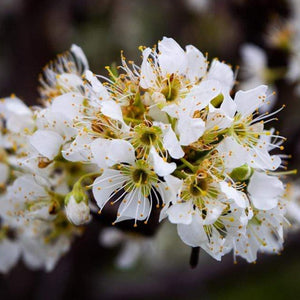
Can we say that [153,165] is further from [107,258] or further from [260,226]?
[107,258]

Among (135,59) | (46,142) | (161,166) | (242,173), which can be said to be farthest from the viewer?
(135,59)

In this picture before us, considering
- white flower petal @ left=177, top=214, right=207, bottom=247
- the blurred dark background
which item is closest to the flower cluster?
white flower petal @ left=177, top=214, right=207, bottom=247

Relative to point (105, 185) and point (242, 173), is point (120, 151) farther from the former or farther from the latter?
point (242, 173)

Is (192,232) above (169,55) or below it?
below

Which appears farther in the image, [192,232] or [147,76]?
[147,76]

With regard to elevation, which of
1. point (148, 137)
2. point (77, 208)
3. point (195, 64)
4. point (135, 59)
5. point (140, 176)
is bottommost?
point (135, 59)

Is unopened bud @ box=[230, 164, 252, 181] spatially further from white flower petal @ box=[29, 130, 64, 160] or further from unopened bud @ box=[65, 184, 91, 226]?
white flower petal @ box=[29, 130, 64, 160]

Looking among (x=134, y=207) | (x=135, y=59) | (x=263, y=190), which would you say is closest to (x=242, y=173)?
(x=263, y=190)

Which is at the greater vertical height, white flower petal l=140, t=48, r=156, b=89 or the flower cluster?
white flower petal l=140, t=48, r=156, b=89
